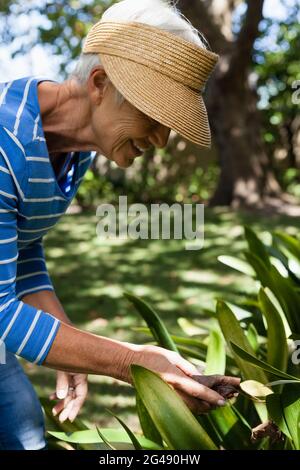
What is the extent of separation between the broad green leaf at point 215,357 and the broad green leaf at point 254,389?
56 cm

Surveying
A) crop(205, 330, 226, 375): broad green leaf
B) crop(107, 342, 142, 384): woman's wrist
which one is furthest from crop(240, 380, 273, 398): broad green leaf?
crop(205, 330, 226, 375): broad green leaf

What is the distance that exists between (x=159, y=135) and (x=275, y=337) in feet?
3.28

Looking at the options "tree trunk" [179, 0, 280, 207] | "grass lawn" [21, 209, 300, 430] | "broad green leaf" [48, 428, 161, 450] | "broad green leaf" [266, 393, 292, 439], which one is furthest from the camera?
"tree trunk" [179, 0, 280, 207]

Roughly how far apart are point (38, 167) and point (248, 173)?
25.2ft

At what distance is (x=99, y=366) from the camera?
173 centimetres

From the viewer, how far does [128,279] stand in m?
5.95

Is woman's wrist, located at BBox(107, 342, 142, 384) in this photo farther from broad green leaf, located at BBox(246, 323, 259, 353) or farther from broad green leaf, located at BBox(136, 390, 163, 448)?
broad green leaf, located at BBox(246, 323, 259, 353)

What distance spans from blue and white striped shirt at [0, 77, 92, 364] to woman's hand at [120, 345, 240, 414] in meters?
0.25

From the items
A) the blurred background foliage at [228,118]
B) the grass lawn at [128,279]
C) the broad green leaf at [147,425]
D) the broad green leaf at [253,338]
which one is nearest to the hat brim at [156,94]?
the broad green leaf at [147,425]

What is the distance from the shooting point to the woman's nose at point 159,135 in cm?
185

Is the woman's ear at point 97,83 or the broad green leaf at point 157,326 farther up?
the woman's ear at point 97,83

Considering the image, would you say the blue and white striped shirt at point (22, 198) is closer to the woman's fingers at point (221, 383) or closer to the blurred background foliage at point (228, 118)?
the woman's fingers at point (221, 383)

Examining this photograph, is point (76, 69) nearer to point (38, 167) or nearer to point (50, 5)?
point (38, 167)

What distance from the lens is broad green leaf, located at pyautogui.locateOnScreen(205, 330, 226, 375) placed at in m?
2.53
